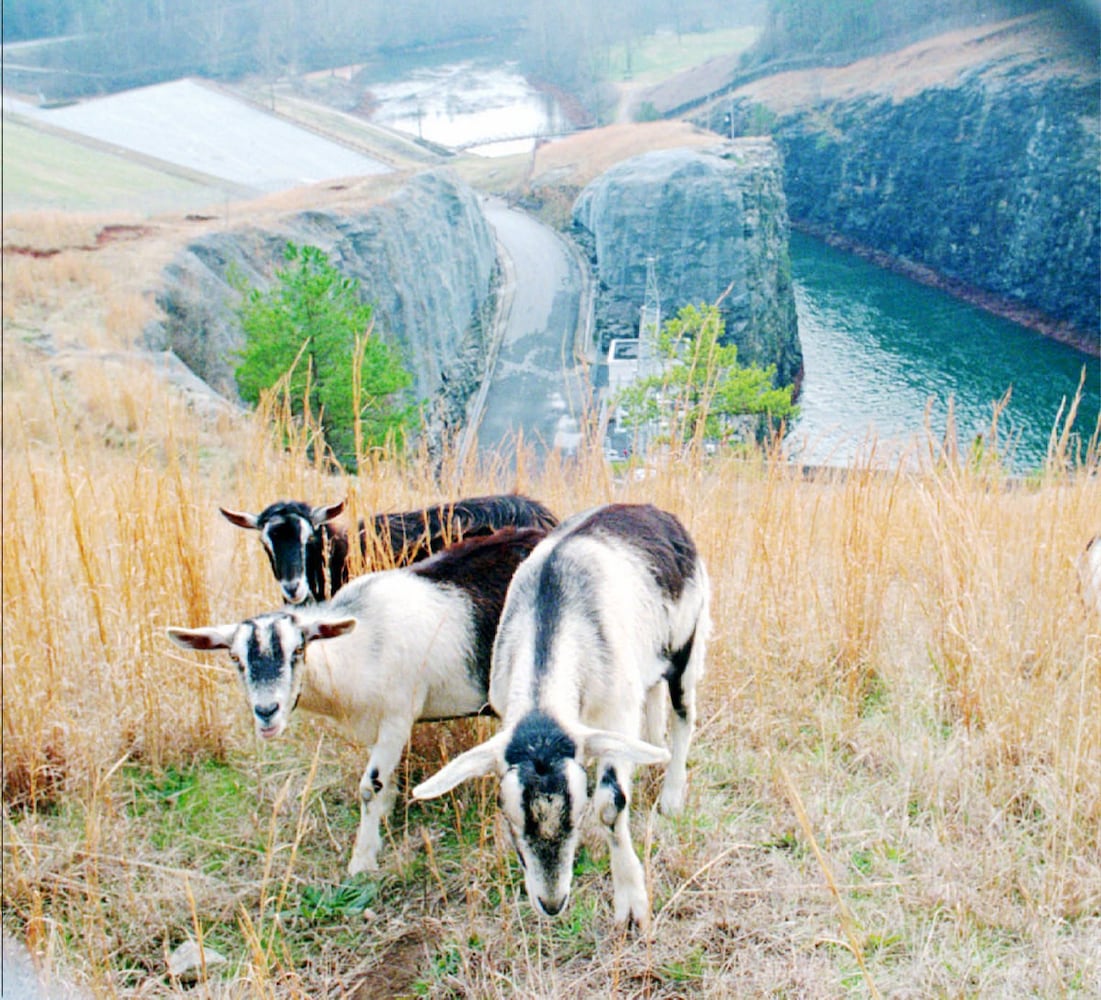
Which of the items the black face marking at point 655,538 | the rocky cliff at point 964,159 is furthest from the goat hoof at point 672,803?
the rocky cliff at point 964,159

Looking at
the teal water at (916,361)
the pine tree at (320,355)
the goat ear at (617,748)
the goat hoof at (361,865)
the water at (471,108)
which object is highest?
the water at (471,108)

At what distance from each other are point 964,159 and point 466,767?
54416 mm

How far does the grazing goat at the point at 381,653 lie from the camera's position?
120 inches

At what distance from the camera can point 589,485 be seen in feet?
17.3

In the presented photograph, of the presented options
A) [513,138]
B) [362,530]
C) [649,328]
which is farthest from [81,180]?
[362,530]

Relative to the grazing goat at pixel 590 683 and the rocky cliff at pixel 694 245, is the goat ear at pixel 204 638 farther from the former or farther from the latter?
the rocky cliff at pixel 694 245

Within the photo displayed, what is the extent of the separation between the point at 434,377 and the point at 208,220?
867 centimetres

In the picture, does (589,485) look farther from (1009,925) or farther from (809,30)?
(809,30)

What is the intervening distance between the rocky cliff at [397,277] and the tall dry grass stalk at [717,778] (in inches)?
605

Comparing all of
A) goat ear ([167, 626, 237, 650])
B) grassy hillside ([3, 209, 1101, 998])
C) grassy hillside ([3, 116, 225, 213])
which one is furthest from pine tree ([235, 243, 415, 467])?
grassy hillside ([3, 116, 225, 213])

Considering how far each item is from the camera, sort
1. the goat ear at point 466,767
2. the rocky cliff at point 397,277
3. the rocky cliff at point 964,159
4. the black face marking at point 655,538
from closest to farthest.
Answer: the goat ear at point 466,767 < the black face marking at point 655,538 < the rocky cliff at point 397,277 < the rocky cliff at point 964,159

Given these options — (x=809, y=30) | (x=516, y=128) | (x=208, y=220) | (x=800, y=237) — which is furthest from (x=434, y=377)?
(x=809, y=30)

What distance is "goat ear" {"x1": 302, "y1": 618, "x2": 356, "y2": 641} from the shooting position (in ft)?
10.1

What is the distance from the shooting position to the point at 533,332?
38312mm
